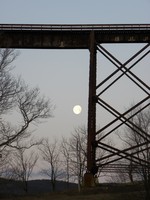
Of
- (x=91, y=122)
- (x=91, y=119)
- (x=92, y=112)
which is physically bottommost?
(x=91, y=122)

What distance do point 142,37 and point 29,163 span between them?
26.7m

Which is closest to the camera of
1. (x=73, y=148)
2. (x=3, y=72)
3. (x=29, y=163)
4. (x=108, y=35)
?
(x=3, y=72)

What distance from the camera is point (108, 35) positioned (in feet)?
55.9

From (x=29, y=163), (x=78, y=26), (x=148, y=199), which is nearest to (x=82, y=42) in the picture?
(x=78, y=26)

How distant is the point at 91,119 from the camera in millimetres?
15680

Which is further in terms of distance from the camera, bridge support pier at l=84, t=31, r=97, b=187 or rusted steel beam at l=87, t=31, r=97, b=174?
rusted steel beam at l=87, t=31, r=97, b=174

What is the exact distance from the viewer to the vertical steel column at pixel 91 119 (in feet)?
50.0

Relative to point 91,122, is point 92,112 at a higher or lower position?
higher

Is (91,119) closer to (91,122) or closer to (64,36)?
→ (91,122)

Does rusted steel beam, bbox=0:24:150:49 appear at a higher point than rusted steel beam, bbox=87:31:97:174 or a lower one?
higher

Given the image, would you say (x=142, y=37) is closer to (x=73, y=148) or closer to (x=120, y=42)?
(x=120, y=42)

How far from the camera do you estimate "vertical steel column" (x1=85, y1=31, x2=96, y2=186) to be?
50.0ft

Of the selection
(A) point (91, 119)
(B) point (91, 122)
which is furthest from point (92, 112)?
(B) point (91, 122)

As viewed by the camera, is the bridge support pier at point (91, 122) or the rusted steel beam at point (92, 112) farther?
the rusted steel beam at point (92, 112)
